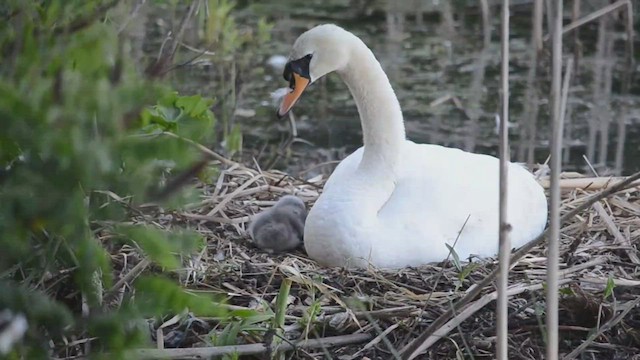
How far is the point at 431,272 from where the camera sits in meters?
3.78

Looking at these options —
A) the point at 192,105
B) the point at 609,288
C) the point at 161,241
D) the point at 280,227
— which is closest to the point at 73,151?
the point at 161,241

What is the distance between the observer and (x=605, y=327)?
3172mm

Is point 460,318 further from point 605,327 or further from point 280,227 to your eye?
point 280,227

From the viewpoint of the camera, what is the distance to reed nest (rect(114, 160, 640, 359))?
10.4ft

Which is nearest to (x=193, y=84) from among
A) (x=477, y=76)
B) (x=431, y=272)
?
(x=477, y=76)

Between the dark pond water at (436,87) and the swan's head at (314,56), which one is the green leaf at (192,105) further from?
the dark pond water at (436,87)

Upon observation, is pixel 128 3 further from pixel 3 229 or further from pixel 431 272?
pixel 431 272

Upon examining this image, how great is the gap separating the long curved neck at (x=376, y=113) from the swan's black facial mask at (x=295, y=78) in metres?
0.17

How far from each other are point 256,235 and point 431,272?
719 mm

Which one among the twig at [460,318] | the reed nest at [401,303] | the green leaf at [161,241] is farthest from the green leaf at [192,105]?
the green leaf at [161,241]

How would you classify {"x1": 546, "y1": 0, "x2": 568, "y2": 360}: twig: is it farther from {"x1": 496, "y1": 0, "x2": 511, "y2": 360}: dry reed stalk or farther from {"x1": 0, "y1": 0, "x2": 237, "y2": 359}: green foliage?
{"x1": 0, "y1": 0, "x2": 237, "y2": 359}: green foliage

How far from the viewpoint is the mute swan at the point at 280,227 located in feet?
13.6

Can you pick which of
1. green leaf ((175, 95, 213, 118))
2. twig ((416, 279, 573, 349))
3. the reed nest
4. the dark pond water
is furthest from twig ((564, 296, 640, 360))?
the dark pond water

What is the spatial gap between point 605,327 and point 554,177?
90 centimetres
